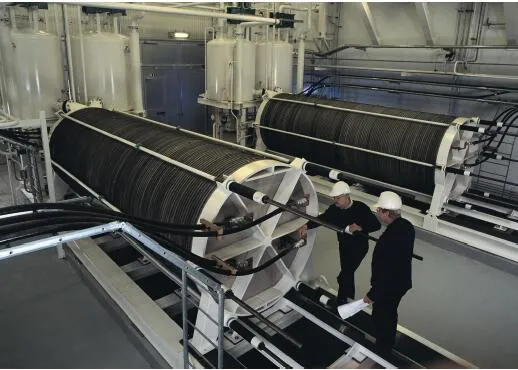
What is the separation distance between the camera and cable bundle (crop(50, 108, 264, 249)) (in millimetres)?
2770

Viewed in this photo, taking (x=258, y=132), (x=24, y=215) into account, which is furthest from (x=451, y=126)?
(x=24, y=215)

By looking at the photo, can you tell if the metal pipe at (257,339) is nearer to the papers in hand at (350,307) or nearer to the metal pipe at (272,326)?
the metal pipe at (272,326)

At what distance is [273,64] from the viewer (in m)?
6.66

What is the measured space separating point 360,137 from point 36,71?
3892 mm

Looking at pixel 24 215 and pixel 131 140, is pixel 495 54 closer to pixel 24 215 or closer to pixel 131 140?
pixel 131 140

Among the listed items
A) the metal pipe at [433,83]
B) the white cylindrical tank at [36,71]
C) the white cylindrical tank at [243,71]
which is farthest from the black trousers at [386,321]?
the metal pipe at [433,83]

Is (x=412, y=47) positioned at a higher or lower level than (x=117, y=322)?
higher

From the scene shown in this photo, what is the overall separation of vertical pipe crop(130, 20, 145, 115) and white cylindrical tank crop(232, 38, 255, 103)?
1516mm

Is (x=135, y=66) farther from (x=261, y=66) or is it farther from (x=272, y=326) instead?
(x=272, y=326)

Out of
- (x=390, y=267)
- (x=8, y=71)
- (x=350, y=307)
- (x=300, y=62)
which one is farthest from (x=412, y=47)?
(x=8, y=71)

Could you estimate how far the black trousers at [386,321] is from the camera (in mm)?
2717

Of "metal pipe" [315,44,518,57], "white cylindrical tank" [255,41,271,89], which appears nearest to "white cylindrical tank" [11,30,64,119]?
"white cylindrical tank" [255,41,271,89]

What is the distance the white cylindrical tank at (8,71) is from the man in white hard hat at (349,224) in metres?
3.63

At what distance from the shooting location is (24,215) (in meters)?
1.94
